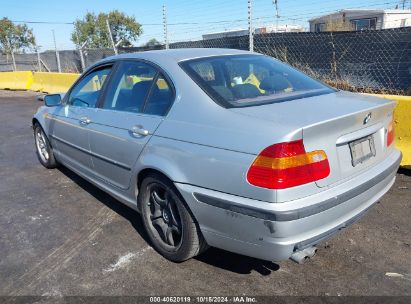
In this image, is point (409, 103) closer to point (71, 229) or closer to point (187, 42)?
point (71, 229)

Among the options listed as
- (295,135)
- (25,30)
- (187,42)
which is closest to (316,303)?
(295,135)

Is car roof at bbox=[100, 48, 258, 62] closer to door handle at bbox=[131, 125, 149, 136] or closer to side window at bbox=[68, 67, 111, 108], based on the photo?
side window at bbox=[68, 67, 111, 108]

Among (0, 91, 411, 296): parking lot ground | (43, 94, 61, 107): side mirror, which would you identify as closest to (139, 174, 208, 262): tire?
(0, 91, 411, 296): parking lot ground

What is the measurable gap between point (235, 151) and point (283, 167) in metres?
0.31

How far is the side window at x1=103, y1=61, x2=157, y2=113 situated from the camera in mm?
3322

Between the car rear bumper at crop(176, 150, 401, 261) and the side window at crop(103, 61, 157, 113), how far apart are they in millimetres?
1003

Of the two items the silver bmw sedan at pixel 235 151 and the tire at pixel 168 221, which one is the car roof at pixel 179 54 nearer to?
the silver bmw sedan at pixel 235 151

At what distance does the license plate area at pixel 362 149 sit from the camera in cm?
258

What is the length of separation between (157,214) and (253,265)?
0.86 metres

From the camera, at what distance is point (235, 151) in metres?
2.39

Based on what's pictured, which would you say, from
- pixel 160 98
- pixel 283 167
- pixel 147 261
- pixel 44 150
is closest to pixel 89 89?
pixel 160 98

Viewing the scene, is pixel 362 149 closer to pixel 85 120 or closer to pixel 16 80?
pixel 85 120

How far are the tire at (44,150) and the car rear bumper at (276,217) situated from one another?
331cm

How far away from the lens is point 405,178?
183 inches
